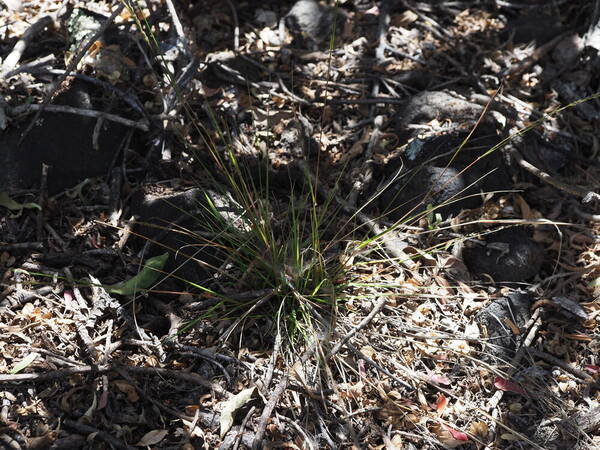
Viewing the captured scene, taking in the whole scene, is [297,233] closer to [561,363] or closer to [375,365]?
[375,365]

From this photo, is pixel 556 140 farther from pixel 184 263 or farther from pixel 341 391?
pixel 184 263

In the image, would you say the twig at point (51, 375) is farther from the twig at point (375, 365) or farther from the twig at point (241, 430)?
the twig at point (375, 365)

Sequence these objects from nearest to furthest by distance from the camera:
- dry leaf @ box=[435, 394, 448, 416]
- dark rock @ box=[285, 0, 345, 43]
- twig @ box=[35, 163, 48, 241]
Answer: dry leaf @ box=[435, 394, 448, 416], twig @ box=[35, 163, 48, 241], dark rock @ box=[285, 0, 345, 43]

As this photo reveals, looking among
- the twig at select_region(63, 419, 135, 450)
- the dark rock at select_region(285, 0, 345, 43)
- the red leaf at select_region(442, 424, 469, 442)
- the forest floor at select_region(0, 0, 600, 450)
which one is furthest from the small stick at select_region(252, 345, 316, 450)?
the dark rock at select_region(285, 0, 345, 43)

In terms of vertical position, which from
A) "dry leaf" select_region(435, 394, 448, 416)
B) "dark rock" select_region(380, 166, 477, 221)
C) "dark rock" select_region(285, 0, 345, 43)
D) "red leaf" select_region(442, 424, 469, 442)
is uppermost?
"dark rock" select_region(285, 0, 345, 43)

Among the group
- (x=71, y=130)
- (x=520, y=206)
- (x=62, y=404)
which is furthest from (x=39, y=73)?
(x=520, y=206)

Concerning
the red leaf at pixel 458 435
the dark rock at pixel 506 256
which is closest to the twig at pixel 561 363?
the dark rock at pixel 506 256

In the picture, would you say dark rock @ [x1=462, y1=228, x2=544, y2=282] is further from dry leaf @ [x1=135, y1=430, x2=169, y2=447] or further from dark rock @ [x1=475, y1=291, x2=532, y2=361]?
A: dry leaf @ [x1=135, y1=430, x2=169, y2=447]

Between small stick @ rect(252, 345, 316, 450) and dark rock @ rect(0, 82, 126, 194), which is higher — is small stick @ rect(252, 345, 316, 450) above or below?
below
